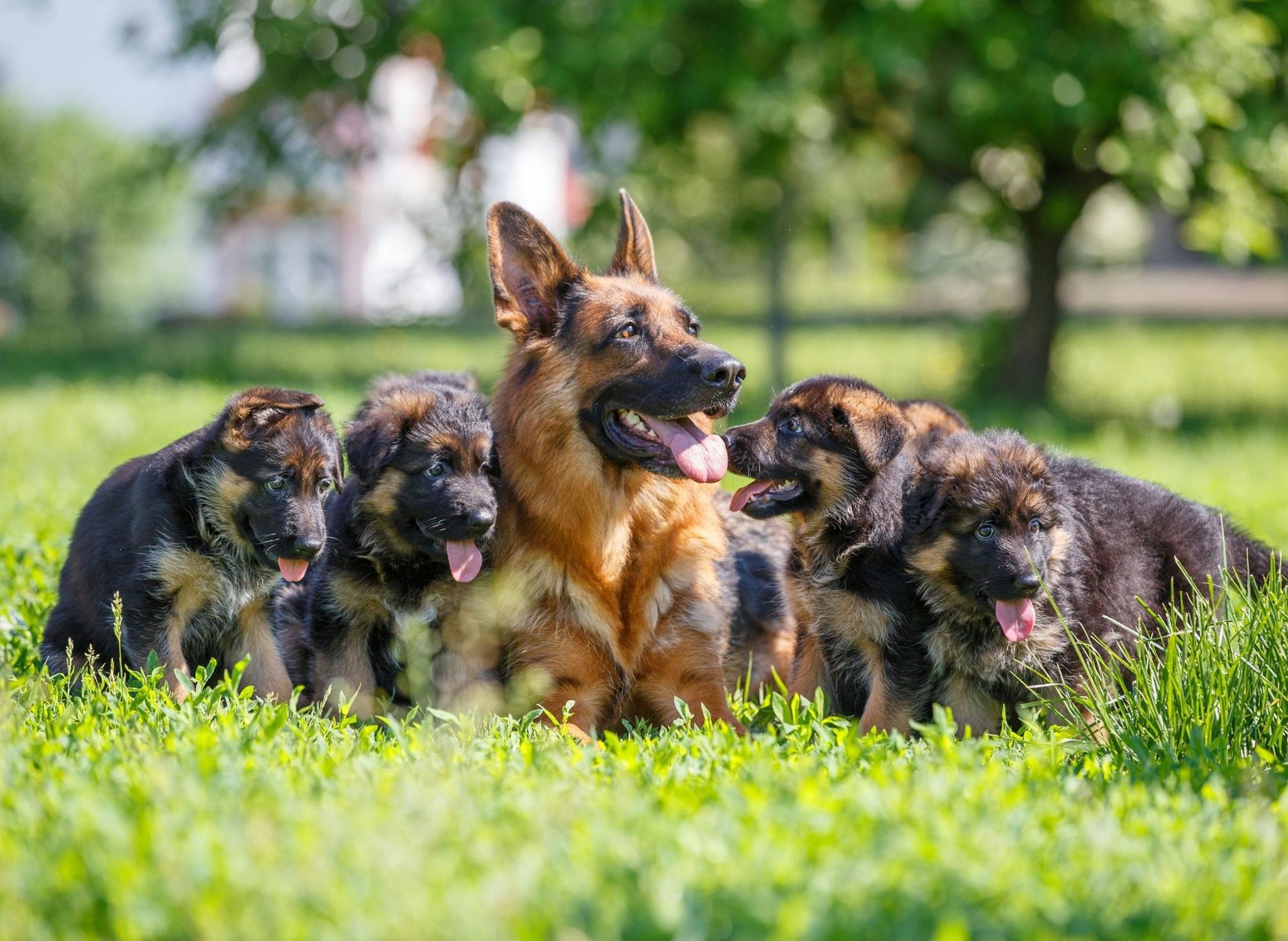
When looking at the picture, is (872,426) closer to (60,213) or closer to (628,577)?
(628,577)

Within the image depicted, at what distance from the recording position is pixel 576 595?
5148 mm

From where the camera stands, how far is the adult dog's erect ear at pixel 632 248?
5789 mm

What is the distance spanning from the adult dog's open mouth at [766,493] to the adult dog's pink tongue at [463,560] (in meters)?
1.02

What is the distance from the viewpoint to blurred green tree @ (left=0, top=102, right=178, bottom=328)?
29.0m

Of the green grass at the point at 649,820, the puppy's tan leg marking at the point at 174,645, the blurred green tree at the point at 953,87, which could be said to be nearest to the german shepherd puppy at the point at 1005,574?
the green grass at the point at 649,820

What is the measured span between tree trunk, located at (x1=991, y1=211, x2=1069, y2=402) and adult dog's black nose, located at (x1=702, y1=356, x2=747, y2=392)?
38.6 feet

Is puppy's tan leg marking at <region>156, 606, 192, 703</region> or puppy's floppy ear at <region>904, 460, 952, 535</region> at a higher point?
puppy's floppy ear at <region>904, 460, 952, 535</region>

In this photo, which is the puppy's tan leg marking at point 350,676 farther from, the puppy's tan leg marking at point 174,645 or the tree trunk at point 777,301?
the tree trunk at point 777,301

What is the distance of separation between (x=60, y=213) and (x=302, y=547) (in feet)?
91.6

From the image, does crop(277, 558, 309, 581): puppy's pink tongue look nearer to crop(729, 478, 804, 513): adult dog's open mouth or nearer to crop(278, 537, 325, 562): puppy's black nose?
crop(278, 537, 325, 562): puppy's black nose

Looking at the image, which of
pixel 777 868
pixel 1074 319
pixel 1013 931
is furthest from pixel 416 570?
pixel 1074 319

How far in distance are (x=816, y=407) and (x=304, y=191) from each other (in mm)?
15965

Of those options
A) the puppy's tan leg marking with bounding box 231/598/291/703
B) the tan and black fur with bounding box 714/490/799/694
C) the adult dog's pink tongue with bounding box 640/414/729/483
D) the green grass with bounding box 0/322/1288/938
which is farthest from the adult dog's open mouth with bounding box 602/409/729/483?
the puppy's tan leg marking with bounding box 231/598/291/703

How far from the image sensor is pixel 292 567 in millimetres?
4938
